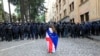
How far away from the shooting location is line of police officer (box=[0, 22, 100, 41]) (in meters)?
26.8

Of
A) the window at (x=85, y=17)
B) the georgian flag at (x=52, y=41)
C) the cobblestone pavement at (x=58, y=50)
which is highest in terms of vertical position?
the window at (x=85, y=17)

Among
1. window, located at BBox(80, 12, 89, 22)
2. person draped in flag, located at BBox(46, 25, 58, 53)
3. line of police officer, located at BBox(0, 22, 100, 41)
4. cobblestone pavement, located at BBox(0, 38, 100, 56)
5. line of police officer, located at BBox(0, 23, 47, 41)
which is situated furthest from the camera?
window, located at BBox(80, 12, 89, 22)

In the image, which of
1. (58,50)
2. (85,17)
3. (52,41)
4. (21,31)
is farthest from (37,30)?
(52,41)

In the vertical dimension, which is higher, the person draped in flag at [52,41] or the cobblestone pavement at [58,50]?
the person draped in flag at [52,41]

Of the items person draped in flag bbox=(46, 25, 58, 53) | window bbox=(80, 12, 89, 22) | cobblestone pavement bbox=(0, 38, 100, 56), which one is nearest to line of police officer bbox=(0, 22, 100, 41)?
window bbox=(80, 12, 89, 22)

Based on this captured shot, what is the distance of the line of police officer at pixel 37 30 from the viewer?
2683 cm

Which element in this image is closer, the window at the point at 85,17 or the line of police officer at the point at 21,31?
the line of police officer at the point at 21,31

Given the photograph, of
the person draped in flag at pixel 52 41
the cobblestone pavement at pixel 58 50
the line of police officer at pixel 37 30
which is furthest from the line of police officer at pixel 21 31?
the person draped in flag at pixel 52 41

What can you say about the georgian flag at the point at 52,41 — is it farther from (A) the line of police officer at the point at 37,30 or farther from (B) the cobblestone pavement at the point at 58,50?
(A) the line of police officer at the point at 37,30

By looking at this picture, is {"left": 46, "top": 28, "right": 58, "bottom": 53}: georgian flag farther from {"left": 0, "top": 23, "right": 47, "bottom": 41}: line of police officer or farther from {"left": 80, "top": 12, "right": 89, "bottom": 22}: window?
{"left": 80, "top": 12, "right": 89, "bottom": 22}: window

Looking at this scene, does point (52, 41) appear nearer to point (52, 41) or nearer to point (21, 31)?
point (52, 41)

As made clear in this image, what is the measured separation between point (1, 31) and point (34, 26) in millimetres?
3558

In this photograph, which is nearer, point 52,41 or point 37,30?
point 52,41

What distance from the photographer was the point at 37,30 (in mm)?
28922
